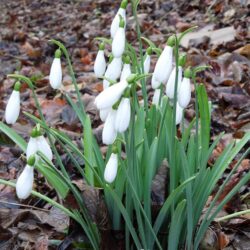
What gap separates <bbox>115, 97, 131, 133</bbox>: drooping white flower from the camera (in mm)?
1227

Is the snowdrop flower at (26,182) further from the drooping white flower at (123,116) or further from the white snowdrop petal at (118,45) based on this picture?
the white snowdrop petal at (118,45)

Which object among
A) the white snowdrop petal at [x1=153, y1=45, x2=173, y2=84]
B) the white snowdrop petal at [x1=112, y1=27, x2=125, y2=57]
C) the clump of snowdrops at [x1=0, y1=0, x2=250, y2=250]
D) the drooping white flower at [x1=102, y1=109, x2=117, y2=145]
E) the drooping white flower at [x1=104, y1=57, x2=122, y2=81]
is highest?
Answer: the white snowdrop petal at [x1=112, y1=27, x2=125, y2=57]

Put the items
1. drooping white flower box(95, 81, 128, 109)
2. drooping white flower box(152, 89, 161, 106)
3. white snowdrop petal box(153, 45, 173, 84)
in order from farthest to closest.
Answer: drooping white flower box(152, 89, 161, 106), white snowdrop petal box(153, 45, 173, 84), drooping white flower box(95, 81, 128, 109)

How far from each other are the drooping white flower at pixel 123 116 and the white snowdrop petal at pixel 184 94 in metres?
0.21

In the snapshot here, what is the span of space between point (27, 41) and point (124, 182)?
5426 millimetres

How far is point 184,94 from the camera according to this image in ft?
4.54

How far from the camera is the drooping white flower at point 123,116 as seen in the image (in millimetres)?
1227

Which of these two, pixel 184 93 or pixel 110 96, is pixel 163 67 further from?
pixel 110 96

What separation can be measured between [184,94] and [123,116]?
24 centimetres

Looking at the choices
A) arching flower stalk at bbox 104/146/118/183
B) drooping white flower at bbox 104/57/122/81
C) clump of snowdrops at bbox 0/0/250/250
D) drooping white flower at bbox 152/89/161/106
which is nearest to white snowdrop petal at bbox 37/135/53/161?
clump of snowdrops at bbox 0/0/250/250

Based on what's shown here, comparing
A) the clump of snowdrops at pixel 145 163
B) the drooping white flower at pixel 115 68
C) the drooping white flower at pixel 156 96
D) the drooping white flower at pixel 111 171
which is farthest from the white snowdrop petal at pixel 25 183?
the drooping white flower at pixel 156 96

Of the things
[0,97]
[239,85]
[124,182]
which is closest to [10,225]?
[124,182]

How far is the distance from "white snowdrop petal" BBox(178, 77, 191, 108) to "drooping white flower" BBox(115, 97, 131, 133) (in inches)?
8.2

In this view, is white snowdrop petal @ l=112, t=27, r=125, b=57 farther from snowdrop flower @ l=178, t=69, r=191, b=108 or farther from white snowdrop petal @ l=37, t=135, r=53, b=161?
white snowdrop petal @ l=37, t=135, r=53, b=161
